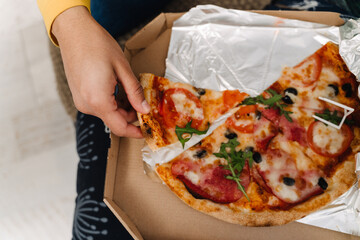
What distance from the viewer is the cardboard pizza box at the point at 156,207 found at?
895 mm

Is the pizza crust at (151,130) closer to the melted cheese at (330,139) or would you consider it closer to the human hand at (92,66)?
the human hand at (92,66)

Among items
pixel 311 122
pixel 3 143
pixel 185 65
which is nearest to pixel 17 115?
pixel 3 143

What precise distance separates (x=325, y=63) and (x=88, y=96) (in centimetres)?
78

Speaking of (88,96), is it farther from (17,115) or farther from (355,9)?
(17,115)

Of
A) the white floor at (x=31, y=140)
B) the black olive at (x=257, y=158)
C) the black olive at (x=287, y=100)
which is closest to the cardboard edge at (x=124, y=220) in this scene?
the black olive at (x=257, y=158)

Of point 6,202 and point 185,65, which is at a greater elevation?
point 185,65

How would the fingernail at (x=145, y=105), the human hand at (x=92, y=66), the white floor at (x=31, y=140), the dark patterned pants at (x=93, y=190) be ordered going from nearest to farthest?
the human hand at (x=92, y=66) → the fingernail at (x=145, y=105) → the dark patterned pants at (x=93, y=190) → the white floor at (x=31, y=140)

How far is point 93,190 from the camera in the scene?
1104 millimetres

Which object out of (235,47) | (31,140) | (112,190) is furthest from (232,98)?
(31,140)

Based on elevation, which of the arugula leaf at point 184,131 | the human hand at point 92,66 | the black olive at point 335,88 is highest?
the human hand at point 92,66

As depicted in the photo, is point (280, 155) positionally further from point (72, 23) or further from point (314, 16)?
point (72, 23)

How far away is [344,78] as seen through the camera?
0.97 metres

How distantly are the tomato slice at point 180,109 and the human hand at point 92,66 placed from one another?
170mm

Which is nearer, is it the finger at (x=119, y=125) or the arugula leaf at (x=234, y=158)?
the finger at (x=119, y=125)
